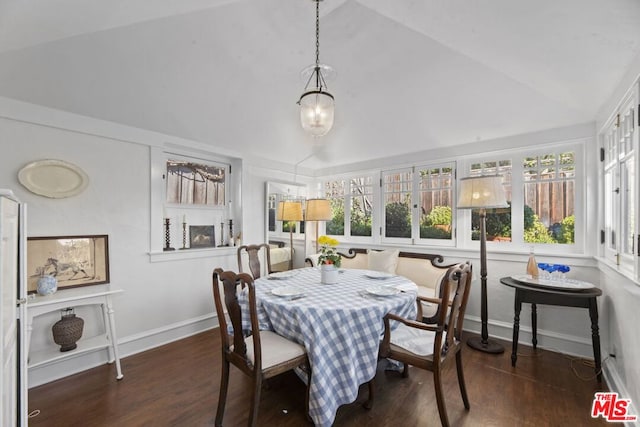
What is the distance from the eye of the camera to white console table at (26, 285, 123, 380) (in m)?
2.10

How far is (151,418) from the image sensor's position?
1.92 meters

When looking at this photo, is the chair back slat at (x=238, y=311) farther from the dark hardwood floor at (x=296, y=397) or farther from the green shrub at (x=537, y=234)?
the green shrub at (x=537, y=234)

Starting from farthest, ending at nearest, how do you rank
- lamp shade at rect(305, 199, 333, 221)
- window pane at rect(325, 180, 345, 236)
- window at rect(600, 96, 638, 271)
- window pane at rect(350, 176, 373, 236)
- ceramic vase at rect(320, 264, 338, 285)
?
window pane at rect(325, 180, 345, 236), window pane at rect(350, 176, 373, 236), lamp shade at rect(305, 199, 333, 221), ceramic vase at rect(320, 264, 338, 285), window at rect(600, 96, 638, 271)

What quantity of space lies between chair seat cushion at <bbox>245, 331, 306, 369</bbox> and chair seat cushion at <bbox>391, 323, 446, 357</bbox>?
657 mm

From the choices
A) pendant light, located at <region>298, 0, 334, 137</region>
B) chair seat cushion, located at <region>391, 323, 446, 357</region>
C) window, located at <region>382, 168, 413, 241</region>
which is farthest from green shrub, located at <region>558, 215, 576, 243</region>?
pendant light, located at <region>298, 0, 334, 137</region>

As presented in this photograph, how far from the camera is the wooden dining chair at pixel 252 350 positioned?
1.62m

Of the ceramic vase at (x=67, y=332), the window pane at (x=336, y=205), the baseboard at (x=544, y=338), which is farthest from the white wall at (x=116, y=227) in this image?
the baseboard at (x=544, y=338)

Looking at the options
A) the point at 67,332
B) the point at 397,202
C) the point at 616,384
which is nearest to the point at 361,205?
the point at 397,202

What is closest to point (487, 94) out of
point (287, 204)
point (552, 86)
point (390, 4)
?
point (552, 86)

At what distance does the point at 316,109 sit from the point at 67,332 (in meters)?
2.70

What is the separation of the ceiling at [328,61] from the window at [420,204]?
594mm

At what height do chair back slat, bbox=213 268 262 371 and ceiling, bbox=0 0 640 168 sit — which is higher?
ceiling, bbox=0 0 640 168

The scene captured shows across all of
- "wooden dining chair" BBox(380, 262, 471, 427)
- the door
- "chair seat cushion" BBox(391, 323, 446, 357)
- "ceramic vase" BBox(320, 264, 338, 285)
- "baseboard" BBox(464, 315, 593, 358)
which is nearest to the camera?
the door

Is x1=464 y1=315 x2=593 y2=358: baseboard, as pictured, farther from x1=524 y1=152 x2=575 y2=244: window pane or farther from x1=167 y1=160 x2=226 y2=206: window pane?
x1=167 y1=160 x2=226 y2=206: window pane
